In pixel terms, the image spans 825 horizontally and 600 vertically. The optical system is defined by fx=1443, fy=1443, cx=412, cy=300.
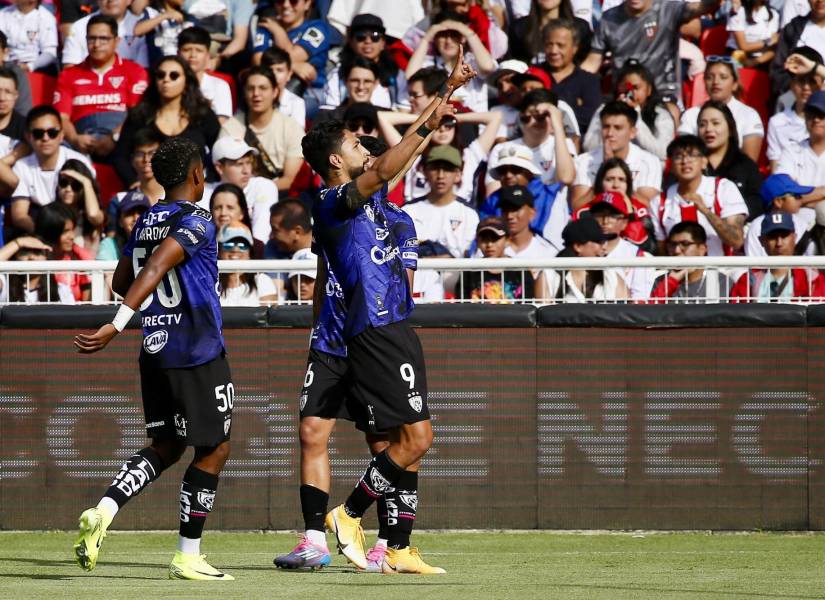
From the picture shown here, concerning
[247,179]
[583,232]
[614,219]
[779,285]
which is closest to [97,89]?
[247,179]

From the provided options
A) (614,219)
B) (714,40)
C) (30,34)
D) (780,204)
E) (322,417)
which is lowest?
(322,417)

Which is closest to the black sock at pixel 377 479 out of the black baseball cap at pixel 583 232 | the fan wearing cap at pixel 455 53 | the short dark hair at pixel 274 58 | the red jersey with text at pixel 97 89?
the black baseball cap at pixel 583 232

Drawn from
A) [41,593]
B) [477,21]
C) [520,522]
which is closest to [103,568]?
[41,593]

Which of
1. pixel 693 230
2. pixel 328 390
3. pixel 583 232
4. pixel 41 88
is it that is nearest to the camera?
pixel 328 390

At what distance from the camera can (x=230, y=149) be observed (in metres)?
13.0

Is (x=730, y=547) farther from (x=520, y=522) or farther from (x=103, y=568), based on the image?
(x=103, y=568)

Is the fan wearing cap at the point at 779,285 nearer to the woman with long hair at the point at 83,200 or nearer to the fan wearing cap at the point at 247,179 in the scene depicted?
the fan wearing cap at the point at 247,179

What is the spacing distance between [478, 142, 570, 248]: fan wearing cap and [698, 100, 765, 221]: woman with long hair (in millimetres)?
1416

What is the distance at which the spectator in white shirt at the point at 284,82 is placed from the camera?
14.0 metres

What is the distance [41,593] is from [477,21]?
9313 mm

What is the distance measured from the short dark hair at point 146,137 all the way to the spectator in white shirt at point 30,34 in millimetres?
2694

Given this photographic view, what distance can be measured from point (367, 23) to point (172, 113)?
7.09 feet

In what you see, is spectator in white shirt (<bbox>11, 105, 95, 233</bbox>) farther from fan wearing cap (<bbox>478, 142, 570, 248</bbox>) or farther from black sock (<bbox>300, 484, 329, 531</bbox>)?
black sock (<bbox>300, 484, 329, 531</bbox>)

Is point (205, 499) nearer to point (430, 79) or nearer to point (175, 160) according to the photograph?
point (175, 160)
